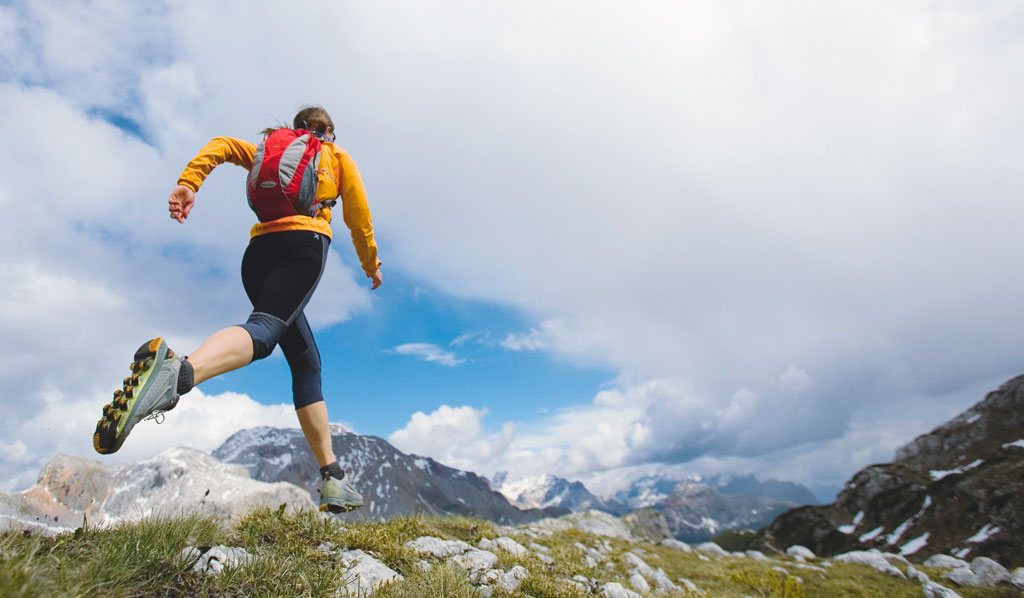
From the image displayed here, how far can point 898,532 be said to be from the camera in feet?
238

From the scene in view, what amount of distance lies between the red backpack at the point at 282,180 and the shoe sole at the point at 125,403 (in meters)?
1.73

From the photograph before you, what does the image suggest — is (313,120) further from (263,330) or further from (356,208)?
(263,330)

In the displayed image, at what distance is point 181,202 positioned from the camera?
379 cm

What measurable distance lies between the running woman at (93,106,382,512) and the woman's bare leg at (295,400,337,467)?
0.4 inches

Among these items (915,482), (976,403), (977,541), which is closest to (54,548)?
(977,541)

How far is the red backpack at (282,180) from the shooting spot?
13.9ft

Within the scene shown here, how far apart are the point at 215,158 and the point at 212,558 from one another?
11.4ft

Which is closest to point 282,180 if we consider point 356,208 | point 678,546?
point 356,208

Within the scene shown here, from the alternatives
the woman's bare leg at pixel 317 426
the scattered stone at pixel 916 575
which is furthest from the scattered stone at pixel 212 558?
the scattered stone at pixel 916 575

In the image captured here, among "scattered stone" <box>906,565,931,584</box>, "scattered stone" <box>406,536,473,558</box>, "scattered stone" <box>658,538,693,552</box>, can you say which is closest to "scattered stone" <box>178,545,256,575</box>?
"scattered stone" <box>406,536,473,558</box>

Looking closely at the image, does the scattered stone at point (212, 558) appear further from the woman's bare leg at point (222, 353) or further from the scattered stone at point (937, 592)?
the scattered stone at point (937, 592)

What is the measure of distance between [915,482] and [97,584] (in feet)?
386

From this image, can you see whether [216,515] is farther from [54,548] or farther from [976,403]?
[976,403]

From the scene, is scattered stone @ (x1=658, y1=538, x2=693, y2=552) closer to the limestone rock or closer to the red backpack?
the limestone rock
